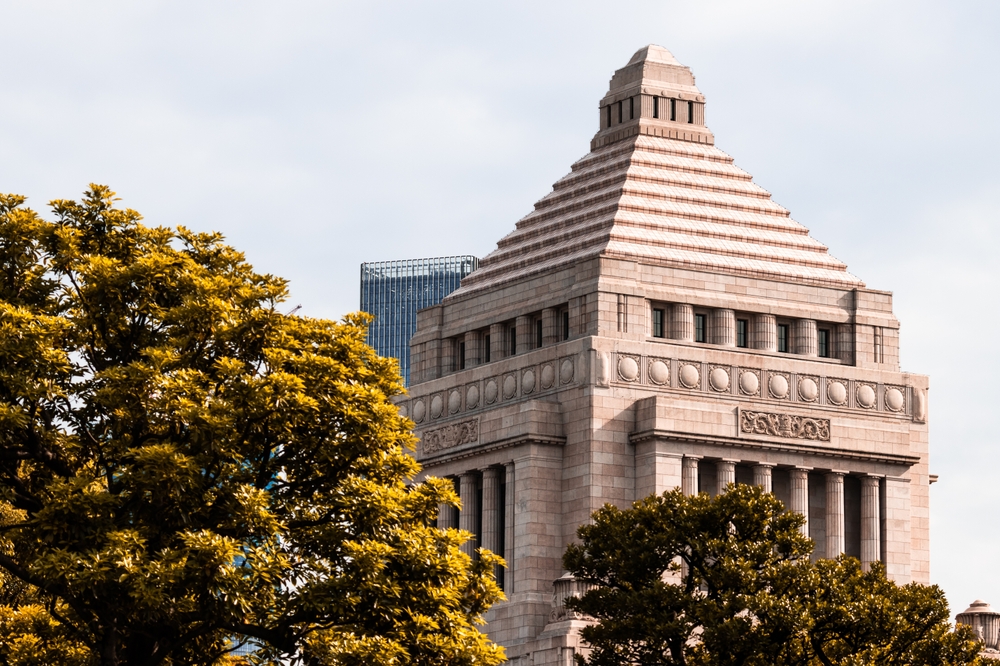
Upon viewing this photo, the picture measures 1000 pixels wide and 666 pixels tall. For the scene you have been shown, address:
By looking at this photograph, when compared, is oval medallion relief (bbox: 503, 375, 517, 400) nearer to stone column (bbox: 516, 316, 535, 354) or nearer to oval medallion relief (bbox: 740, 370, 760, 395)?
stone column (bbox: 516, 316, 535, 354)

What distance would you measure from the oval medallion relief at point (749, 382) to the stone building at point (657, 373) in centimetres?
10

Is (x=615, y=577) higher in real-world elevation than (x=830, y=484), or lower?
lower

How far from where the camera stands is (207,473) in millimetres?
52156

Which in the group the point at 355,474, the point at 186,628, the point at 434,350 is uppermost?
the point at 434,350

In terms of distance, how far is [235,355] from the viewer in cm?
5403

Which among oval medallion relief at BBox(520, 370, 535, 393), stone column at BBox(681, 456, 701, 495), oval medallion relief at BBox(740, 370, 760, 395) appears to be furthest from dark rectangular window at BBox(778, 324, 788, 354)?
oval medallion relief at BBox(520, 370, 535, 393)

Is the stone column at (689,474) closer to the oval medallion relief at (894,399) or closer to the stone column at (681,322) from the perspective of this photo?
the stone column at (681,322)

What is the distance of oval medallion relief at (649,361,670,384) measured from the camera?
361 ft

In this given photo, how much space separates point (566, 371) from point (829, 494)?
583 inches

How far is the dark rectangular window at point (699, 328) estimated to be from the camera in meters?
114

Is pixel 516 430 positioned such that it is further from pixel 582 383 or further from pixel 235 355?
pixel 235 355

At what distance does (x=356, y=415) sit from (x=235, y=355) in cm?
369

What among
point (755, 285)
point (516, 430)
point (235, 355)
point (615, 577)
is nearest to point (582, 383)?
point (516, 430)

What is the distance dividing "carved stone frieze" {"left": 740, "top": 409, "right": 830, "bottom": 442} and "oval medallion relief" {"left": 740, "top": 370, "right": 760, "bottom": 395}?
1569 millimetres
